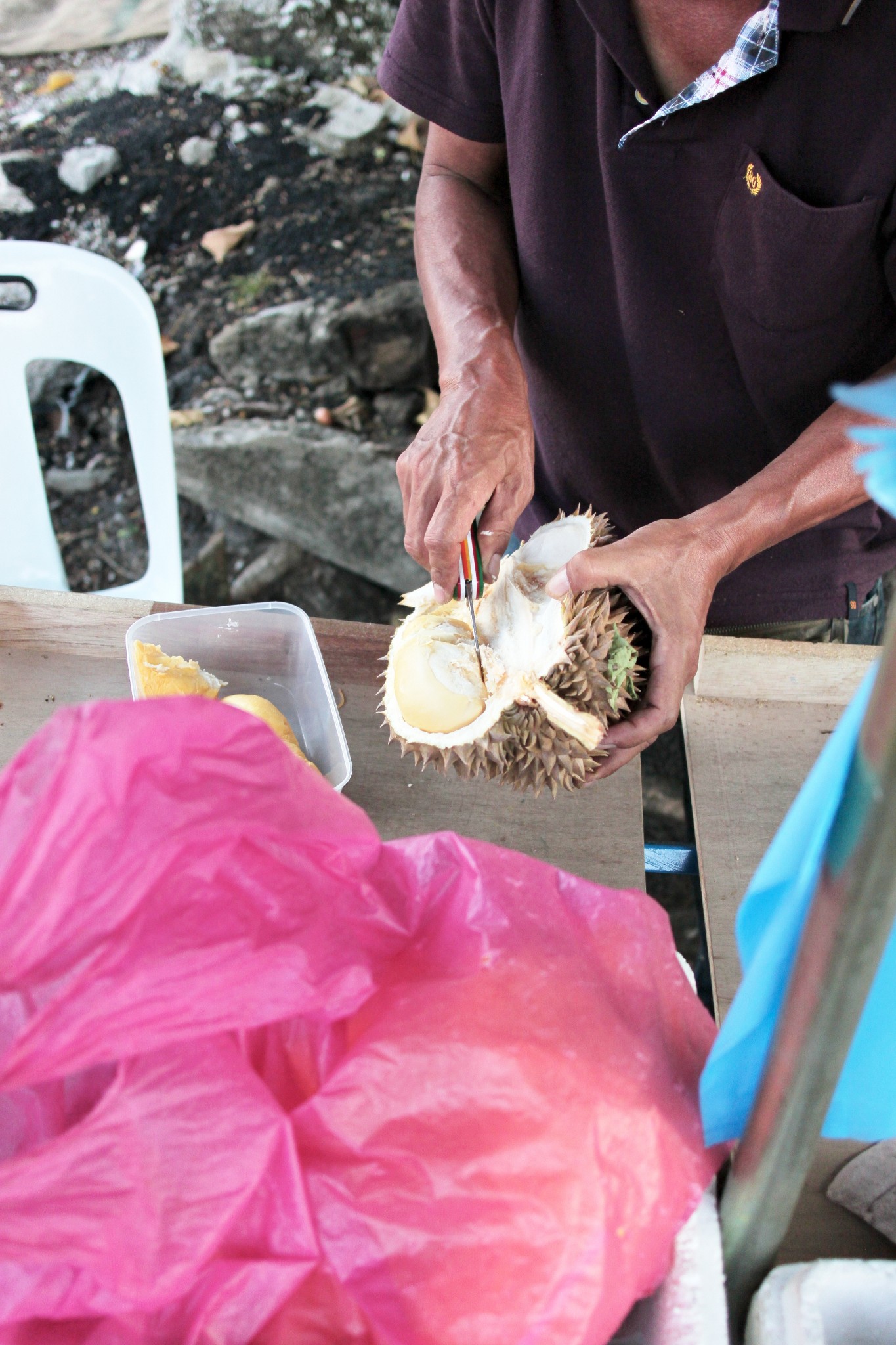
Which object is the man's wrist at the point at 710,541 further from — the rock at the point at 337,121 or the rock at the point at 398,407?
the rock at the point at 337,121

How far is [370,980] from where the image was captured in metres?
0.67

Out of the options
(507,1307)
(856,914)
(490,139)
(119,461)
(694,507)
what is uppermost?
(490,139)

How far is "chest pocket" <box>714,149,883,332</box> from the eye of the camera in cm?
117

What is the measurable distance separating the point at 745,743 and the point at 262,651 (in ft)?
2.27

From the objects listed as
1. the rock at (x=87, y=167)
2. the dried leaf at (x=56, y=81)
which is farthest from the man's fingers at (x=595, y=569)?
the dried leaf at (x=56, y=81)

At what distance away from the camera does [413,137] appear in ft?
11.8

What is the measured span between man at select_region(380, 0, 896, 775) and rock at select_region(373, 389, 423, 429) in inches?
58.5

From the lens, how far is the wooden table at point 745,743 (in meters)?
1.20

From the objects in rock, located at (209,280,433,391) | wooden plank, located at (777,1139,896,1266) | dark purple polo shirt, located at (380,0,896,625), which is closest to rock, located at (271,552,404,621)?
rock, located at (209,280,433,391)

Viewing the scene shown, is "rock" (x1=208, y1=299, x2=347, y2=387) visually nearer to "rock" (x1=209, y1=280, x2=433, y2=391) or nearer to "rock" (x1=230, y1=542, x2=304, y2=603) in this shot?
"rock" (x1=209, y1=280, x2=433, y2=391)

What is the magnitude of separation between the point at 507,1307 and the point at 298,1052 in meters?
0.20

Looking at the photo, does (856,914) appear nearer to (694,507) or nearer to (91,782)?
(91,782)

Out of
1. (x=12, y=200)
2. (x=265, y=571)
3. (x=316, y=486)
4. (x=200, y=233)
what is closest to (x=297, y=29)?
(x=200, y=233)

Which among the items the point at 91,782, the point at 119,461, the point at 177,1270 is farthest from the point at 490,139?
the point at 119,461
